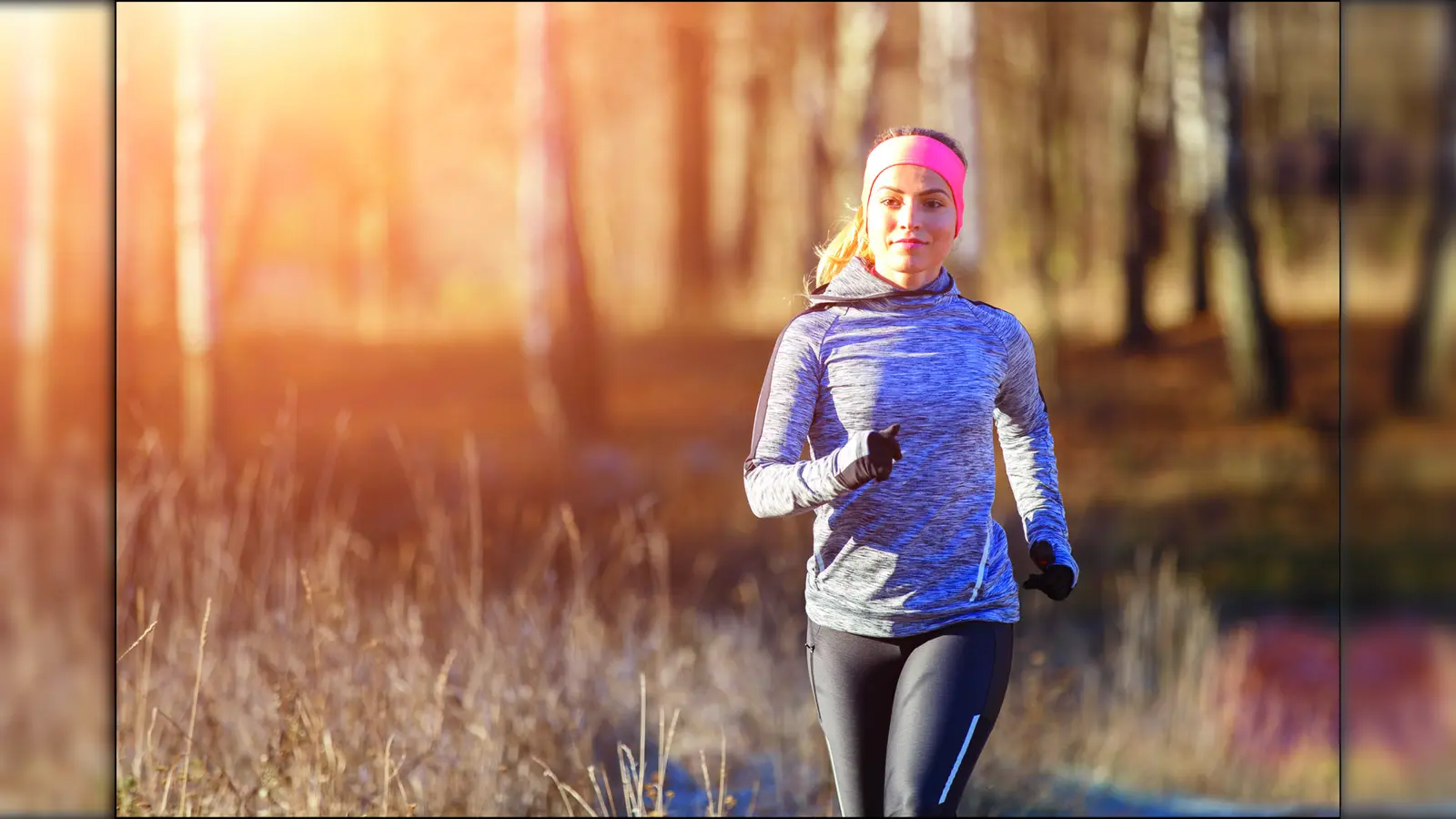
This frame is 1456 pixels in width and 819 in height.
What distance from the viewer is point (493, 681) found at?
12.1ft

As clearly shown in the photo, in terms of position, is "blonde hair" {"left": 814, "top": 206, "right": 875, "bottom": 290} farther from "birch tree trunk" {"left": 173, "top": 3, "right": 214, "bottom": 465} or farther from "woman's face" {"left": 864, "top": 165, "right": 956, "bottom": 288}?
"birch tree trunk" {"left": 173, "top": 3, "right": 214, "bottom": 465}

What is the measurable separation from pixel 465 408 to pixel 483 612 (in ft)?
2.84

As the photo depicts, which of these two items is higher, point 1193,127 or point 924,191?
point 1193,127

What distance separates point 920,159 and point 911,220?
0.11 metres

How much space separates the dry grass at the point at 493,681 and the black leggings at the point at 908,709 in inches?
43.9

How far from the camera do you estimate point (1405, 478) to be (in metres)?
3.33

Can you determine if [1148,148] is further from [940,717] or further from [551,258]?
[940,717]

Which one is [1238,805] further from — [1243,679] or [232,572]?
[232,572]

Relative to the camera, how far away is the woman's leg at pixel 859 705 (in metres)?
2.05

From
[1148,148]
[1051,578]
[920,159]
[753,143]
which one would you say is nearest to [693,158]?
[753,143]

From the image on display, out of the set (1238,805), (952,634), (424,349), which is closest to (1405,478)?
(1238,805)

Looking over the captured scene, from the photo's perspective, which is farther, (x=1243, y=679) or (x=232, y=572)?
(x=1243, y=679)

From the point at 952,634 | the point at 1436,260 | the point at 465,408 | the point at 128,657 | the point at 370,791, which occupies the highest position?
the point at 1436,260

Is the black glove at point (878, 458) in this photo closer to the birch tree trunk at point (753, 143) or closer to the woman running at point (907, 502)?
the woman running at point (907, 502)
